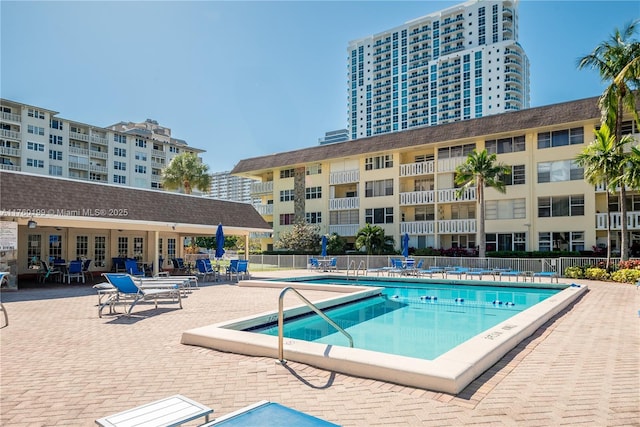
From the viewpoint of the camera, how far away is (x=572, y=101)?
28328mm

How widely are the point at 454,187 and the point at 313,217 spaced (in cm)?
1346

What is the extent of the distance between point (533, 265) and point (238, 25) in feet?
63.4

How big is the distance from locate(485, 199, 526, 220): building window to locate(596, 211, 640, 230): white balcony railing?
175 inches

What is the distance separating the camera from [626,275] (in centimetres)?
1905

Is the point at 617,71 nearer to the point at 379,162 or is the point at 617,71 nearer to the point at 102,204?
the point at 379,162

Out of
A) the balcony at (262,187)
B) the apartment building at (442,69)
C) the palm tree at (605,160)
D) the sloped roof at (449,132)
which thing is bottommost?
the palm tree at (605,160)

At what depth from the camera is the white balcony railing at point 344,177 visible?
38.6 m

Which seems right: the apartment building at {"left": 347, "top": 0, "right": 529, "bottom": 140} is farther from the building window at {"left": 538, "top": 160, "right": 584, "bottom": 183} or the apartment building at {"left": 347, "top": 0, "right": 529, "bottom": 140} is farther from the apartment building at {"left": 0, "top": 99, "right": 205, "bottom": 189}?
the building window at {"left": 538, "top": 160, "right": 584, "bottom": 183}

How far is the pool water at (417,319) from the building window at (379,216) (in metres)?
17.4

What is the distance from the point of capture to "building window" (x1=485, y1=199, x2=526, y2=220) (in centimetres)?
3053

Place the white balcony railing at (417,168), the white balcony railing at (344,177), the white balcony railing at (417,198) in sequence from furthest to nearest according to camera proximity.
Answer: the white balcony railing at (344,177), the white balcony railing at (417,168), the white balcony railing at (417,198)

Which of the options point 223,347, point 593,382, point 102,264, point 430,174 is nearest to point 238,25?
point 102,264

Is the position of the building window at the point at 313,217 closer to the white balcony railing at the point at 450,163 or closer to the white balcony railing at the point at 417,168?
the white balcony railing at the point at 417,168

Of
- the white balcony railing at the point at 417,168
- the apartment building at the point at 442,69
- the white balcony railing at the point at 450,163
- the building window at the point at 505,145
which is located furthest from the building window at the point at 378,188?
the apartment building at the point at 442,69
